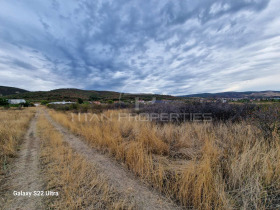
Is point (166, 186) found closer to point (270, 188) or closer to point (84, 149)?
point (270, 188)

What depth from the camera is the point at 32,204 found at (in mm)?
1744

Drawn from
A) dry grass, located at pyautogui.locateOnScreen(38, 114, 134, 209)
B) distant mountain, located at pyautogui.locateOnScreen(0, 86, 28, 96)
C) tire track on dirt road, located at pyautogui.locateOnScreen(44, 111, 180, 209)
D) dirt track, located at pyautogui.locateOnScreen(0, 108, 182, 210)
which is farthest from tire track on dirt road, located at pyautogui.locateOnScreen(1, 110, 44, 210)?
distant mountain, located at pyautogui.locateOnScreen(0, 86, 28, 96)

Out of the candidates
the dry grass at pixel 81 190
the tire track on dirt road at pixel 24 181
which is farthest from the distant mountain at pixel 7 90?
the dry grass at pixel 81 190

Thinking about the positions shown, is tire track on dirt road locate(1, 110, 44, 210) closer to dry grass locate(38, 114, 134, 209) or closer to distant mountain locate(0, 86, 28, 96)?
dry grass locate(38, 114, 134, 209)

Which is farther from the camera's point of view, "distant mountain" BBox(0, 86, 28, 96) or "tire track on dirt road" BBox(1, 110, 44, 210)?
"distant mountain" BBox(0, 86, 28, 96)

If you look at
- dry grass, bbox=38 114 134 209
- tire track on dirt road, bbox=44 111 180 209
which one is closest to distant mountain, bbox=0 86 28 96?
dry grass, bbox=38 114 134 209

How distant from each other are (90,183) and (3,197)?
4.63 ft

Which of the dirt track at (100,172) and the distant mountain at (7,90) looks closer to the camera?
the dirt track at (100,172)

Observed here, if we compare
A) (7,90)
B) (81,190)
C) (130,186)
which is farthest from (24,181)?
(7,90)

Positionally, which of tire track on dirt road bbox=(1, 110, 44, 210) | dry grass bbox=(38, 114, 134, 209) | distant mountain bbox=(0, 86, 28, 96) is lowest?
tire track on dirt road bbox=(1, 110, 44, 210)

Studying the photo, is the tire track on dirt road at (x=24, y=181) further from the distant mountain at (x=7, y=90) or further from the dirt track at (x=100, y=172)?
the distant mountain at (x=7, y=90)

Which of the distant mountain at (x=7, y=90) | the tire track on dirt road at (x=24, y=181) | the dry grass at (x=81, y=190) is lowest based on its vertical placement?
the tire track on dirt road at (x=24, y=181)

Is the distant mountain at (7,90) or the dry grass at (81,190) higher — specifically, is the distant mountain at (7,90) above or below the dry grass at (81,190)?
above

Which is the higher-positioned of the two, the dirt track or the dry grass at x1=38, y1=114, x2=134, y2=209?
the dry grass at x1=38, y1=114, x2=134, y2=209
